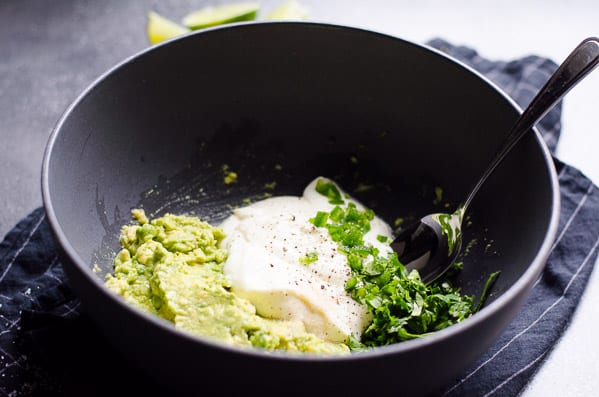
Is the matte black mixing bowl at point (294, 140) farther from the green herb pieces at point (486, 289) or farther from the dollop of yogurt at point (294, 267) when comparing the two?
the dollop of yogurt at point (294, 267)

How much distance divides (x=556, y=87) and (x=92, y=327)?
3.82 feet

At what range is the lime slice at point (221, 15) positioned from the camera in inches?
98.7

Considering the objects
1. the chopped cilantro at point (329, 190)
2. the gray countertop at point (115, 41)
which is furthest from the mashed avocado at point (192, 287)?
the gray countertop at point (115, 41)

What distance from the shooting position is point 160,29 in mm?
2475

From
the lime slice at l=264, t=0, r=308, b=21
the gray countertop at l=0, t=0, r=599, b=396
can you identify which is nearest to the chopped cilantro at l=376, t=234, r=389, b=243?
the gray countertop at l=0, t=0, r=599, b=396

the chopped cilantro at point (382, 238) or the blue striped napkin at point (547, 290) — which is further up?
the blue striped napkin at point (547, 290)

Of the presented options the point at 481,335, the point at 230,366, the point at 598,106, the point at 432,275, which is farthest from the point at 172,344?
the point at 598,106

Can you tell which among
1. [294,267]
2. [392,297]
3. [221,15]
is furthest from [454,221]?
[221,15]

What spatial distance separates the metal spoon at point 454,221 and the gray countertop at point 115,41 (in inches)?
17.0

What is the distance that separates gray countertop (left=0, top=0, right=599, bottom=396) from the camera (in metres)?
2.19

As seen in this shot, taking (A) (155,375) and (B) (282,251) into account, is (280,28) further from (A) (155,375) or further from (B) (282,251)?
(A) (155,375)

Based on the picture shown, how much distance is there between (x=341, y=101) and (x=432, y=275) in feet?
1.85

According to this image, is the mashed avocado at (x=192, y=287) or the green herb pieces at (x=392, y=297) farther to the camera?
the green herb pieces at (x=392, y=297)

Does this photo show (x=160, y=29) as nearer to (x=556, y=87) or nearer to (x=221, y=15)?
(x=221, y=15)
